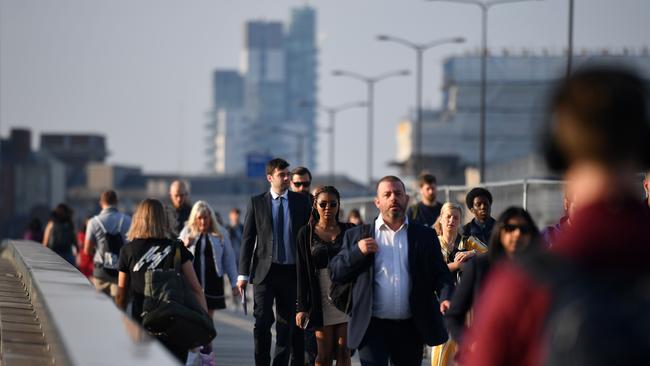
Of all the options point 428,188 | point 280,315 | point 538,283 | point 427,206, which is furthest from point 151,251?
point 538,283

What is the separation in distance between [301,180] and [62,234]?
10.7 meters

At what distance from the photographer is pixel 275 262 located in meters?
14.0

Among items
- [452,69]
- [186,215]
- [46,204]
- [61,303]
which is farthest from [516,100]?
[61,303]

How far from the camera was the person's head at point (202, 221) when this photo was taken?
15.2m

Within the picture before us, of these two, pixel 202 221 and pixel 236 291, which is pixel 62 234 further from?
pixel 236 291

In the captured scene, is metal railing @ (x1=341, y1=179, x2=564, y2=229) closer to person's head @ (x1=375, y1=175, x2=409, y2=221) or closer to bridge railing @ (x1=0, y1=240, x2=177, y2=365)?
person's head @ (x1=375, y1=175, x2=409, y2=221)

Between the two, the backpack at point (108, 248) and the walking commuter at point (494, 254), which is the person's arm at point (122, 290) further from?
the backpack at point (108, 248)

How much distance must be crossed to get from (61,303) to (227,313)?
18629 mm

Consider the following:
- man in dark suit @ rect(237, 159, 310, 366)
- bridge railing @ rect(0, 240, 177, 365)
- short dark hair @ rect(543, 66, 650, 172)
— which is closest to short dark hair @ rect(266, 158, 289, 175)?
man in dark suit @ rect(237, 159, 310, 366)

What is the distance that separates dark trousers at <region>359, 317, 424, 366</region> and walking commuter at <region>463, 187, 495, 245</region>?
2.92 m

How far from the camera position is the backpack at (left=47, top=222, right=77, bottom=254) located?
986 inches

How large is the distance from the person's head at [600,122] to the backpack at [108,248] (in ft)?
48.4

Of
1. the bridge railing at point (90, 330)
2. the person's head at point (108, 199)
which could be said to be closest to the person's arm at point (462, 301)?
the bridge railing at point (90, 330)

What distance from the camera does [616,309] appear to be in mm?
3285
